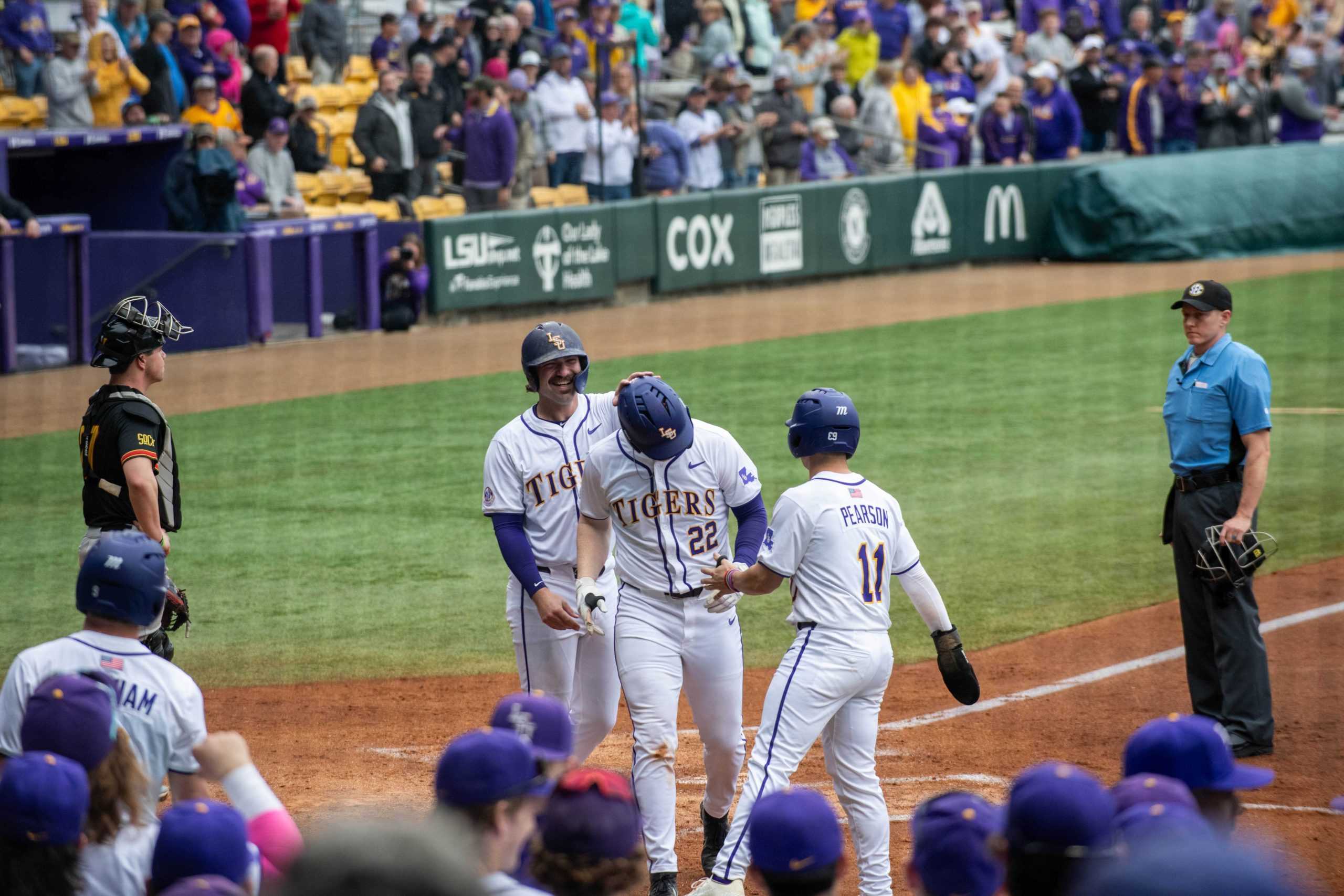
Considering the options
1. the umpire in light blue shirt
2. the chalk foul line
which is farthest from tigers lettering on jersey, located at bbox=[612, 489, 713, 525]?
the umpire in light blue shirt

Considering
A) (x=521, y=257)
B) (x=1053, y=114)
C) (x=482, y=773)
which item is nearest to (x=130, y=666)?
(x=482, y=773)

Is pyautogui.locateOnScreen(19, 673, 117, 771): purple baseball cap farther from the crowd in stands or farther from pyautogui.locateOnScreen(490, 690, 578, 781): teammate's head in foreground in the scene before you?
the crowd in stands

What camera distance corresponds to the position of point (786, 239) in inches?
916

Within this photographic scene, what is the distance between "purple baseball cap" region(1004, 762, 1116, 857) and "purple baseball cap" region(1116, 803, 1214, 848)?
0.05 m

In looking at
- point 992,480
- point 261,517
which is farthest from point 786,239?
point 261,517

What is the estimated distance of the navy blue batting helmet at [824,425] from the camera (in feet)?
17.4

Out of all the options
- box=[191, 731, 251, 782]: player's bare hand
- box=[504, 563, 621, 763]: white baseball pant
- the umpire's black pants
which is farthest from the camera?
the umpire's black pants

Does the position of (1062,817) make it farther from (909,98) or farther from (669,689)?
(909,98)

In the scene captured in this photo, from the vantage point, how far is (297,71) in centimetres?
2153

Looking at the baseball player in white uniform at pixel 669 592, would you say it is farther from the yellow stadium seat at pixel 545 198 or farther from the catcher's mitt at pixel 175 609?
the yellow stadium seat at pixel 545 198

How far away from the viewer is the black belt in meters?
6.80

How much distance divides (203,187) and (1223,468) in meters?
13.1

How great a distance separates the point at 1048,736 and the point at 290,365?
11779 mm

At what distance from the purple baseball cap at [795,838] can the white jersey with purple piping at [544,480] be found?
3017 mm
